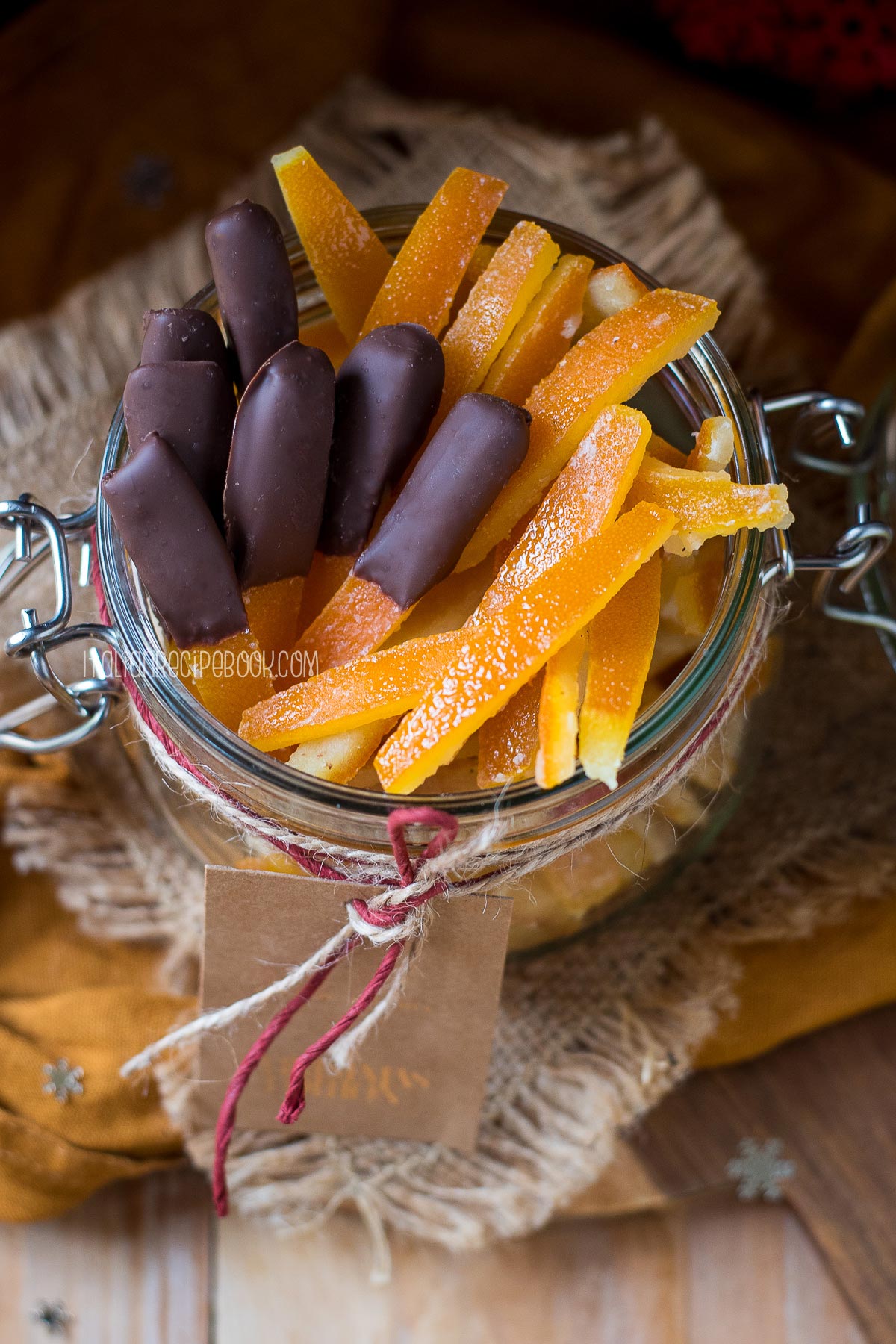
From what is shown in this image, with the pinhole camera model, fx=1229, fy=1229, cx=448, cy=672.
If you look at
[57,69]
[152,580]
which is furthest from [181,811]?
[57,69]

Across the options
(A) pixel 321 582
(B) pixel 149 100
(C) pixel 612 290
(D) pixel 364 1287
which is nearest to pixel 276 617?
(A) pixel 321 582

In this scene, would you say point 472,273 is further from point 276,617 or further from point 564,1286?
point 564,1286

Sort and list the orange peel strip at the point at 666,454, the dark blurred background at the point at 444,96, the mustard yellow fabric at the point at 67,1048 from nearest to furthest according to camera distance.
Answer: the orange peel strip at the point at 666,454 → the mustard yellow fabric at the point at 67,1048 → the dark blurred background at the point at 444,96

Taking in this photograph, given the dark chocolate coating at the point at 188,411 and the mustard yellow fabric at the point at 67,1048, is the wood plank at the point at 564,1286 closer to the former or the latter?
the mustard yellow fabric at the point at 67,1048

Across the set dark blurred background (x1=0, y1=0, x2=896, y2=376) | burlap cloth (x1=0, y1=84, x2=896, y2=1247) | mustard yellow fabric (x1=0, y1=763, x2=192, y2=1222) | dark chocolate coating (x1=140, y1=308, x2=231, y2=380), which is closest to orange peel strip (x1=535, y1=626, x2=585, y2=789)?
dark chocolate coating (x1=140, y1=308, x2=231, y2=380)

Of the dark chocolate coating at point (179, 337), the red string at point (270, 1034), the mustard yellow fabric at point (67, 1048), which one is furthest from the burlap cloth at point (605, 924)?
the dark chocolate coating at point (179, 337)

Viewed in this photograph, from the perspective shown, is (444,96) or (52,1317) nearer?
(52,1317)

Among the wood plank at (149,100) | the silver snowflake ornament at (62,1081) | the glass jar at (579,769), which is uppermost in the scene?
the wood plank at (149,100)
